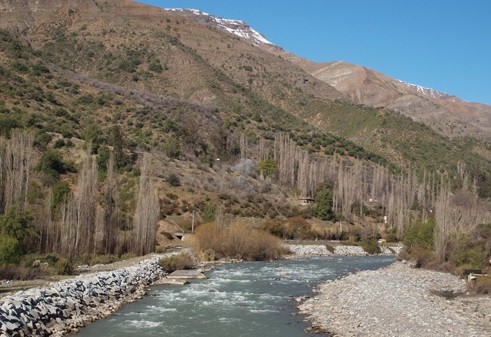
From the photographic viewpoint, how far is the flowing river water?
56.5 feet

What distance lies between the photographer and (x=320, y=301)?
22719mm

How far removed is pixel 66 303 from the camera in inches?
703

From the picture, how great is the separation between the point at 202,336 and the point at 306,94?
122 metres

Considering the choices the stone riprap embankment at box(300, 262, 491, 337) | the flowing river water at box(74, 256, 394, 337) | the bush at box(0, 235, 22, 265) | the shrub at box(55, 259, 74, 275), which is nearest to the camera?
the stone riprap embankment at box(300, 262, 491, 337)

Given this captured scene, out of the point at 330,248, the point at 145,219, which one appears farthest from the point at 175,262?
the point at 330,248

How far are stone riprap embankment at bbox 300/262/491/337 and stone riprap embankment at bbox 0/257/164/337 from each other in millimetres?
7344

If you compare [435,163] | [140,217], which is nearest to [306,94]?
[435,163]

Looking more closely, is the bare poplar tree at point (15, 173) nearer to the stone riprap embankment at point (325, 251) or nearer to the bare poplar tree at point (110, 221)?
the bare poplar tree at point (110, 221)

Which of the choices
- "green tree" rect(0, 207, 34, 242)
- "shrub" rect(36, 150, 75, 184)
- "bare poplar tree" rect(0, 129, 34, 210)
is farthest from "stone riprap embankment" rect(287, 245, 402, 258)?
"green tree" rect(0, 207, 34, 242)

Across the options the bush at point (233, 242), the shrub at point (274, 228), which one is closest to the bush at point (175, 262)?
the bush at point (233, 242)

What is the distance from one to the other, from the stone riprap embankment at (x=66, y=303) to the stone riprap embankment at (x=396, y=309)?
289 inches

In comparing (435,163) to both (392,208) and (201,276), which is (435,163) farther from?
(201,276)

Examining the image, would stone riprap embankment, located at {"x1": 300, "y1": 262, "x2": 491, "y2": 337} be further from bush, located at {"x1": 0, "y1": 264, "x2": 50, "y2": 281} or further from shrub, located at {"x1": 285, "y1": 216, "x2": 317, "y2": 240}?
shrub, located at {"x1": 285, "y1": 216, "x2": 317, "y2": 240}

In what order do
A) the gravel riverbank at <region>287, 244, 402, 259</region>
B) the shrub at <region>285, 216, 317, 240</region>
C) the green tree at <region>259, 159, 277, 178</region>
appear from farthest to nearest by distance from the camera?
the green tree at <region>259, 159, 277, 178</region>
the shrub at <region>285, 216, 317, 240</region>
the gravel riverbank at <region>287, 244, 402, 259</region>
